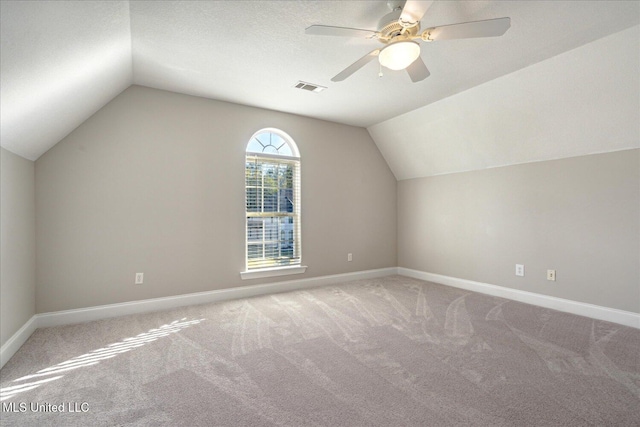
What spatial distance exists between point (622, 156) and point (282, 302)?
3870 millimetres

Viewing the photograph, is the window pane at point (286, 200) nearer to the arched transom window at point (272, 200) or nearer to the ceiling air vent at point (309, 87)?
the arched transom window at point (272, 200)

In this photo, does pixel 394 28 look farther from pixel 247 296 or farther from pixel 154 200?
pixel 247 296

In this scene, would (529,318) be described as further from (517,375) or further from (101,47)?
(101,47)

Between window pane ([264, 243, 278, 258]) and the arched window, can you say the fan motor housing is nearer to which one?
the arched window

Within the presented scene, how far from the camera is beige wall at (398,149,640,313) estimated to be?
2.86 metres

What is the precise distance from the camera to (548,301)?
10.9 ft

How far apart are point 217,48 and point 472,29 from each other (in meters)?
1.98

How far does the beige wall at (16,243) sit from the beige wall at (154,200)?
144 mm

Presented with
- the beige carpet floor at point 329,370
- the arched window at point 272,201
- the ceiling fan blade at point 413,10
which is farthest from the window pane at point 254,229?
the ceiling fan blade at point 413,10

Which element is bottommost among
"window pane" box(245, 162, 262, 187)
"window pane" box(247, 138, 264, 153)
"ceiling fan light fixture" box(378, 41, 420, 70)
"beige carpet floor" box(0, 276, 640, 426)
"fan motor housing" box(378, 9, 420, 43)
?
"beige carpet floor" box(0, 276, 640, 426)

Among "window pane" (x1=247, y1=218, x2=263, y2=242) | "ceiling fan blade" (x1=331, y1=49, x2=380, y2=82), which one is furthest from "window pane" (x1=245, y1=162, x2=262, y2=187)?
"ceiling fan blade" (x1=331, y1=49, x2=380, y2=82)

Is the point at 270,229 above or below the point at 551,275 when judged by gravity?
above

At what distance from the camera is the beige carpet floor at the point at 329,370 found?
1579mm

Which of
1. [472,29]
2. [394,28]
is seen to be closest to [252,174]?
[394,28]
